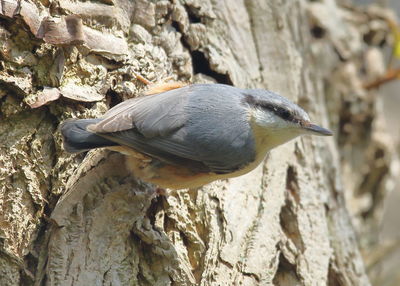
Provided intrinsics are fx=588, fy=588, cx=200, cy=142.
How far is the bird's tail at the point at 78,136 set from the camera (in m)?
2.07

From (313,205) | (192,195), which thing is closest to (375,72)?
(313,205)

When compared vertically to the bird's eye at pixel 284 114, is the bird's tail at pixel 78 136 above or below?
above

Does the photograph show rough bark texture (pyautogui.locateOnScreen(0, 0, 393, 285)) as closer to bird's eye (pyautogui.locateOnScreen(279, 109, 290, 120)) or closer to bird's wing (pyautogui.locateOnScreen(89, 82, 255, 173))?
bird's wing (pyautogui.locateOnScreen(89, 82, 255, 173))

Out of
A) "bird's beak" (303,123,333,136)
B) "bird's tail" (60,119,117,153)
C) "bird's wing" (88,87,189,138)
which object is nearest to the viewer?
"bird's tail" (60,119,117,153)

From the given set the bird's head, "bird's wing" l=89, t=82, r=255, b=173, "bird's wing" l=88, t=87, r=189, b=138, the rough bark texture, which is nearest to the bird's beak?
the bird's head

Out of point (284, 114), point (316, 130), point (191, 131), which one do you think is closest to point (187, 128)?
point (191, 131)

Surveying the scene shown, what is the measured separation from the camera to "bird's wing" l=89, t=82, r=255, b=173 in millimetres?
2211

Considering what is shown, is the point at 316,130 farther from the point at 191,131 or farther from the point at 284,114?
the point at 191,131

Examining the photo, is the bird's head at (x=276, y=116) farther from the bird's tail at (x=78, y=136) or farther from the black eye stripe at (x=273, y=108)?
the bird's tail at (x=78, y=136)

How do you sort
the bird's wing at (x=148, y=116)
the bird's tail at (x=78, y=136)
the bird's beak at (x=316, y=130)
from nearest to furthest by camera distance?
1. the bird's tail at (x=78, y=136)
2. the bird's wing at (x=148, y=116)
3. the bird's beak at (x=316, y=130)

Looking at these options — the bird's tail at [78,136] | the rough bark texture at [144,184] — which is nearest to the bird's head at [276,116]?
the rough bark texture at [144,184]

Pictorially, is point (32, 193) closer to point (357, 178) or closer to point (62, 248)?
point (62, 248)

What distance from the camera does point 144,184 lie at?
242cm

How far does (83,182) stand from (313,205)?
1.11 meters
